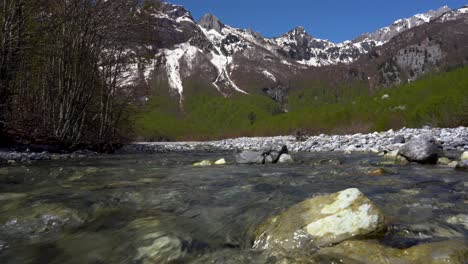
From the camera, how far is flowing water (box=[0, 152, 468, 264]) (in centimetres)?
378

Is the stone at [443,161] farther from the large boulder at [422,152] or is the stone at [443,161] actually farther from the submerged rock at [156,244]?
the submerged rock at [156,244]

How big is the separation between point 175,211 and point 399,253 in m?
3.06

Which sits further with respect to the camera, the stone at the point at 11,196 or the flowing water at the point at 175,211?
the stone at the point at 11,196

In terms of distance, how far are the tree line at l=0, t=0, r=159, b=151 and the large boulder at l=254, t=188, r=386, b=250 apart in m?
12.3

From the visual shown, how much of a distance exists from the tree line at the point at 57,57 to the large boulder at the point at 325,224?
1230 cm

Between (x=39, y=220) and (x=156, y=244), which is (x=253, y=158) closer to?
(x=39, y=220)

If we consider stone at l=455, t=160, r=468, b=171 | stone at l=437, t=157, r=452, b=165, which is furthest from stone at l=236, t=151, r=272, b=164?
stone at l=455, t=160, r=468, b=171

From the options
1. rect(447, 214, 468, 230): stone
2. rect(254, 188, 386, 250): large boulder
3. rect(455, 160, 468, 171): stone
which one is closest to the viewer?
rect(254, 188, 386, 250): large boulder

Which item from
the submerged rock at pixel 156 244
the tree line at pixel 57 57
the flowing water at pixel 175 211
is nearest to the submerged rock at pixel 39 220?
the flowing water at pixel 175 211

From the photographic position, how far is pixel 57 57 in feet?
53.9

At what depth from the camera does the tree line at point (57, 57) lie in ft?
45.0

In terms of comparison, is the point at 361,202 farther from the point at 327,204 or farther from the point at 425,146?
the point at 425,146

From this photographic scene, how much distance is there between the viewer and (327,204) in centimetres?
439

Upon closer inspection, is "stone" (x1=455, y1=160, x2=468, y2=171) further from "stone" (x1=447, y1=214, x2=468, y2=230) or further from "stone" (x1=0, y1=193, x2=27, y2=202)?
"stone" (x1=0, y1=193, x2=27, y2=202)
